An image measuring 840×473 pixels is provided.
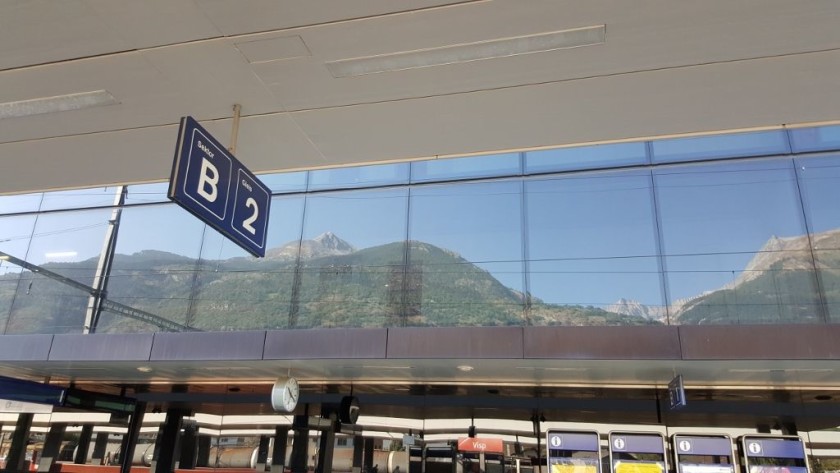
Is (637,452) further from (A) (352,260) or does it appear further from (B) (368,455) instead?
(A) (352,260)

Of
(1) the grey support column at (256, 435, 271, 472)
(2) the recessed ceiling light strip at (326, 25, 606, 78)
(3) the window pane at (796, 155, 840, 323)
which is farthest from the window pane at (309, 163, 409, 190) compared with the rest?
(2) the recessed ceiling light strip at (326, 25, 606, 78)

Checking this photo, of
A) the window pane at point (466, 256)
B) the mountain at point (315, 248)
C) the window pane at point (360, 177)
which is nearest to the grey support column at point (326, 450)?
the window pane at point (466, 256)

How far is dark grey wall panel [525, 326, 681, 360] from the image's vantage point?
765cm

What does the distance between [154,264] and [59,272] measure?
238 centimetres

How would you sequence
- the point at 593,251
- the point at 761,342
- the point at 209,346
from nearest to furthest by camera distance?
1. the point at 761,342
2. the point at 209,346
3. the point at 593,251

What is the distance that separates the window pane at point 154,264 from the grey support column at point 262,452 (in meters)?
2.99

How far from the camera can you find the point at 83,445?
13625mm

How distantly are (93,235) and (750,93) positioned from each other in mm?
14403

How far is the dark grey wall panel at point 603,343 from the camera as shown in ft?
25.1

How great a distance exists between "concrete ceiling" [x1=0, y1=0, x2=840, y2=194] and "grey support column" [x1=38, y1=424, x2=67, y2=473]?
1062 centimetres

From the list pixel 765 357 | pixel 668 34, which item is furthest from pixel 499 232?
pixel 668 34

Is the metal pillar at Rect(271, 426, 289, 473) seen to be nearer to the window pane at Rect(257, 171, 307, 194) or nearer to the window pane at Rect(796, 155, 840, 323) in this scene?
the window pane at Rect(257, 171, 307, 194)

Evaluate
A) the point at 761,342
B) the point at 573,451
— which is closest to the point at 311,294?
the point at 573,451

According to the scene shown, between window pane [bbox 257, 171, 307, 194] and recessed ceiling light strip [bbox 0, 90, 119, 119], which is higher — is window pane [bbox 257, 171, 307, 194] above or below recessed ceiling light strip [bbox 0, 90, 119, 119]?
above
